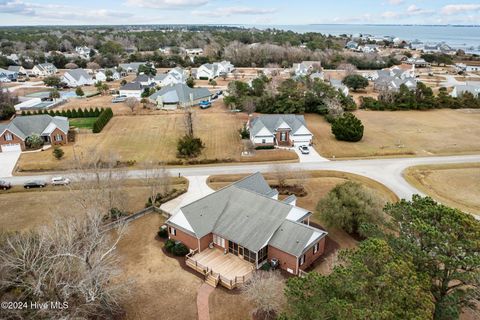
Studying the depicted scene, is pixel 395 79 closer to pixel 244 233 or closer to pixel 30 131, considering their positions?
pixel 244 233

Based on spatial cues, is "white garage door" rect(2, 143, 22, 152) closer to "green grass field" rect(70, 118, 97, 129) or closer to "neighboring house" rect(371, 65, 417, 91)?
"green grass field" rect(70, 118, 97, 129)

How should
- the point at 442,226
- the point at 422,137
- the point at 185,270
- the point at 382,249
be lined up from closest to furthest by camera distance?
the point at 382,249 < the point at 442,226 < the point at 185,270 < the point at 422,137

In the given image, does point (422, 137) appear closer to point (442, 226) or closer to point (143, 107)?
point (442, 226)

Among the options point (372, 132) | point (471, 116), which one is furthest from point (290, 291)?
point (471, 116)

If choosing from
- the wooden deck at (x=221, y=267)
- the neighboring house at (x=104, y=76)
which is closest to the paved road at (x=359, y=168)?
the wooden deck at (x=221, y=267)

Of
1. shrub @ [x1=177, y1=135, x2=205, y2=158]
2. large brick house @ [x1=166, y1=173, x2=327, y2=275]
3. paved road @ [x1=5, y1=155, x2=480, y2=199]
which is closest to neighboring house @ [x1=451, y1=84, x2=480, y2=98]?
paved road @ [x1=5, y1=155, x2=480, y2=199]

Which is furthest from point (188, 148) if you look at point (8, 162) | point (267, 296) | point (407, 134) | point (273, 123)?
point (407, 134)
